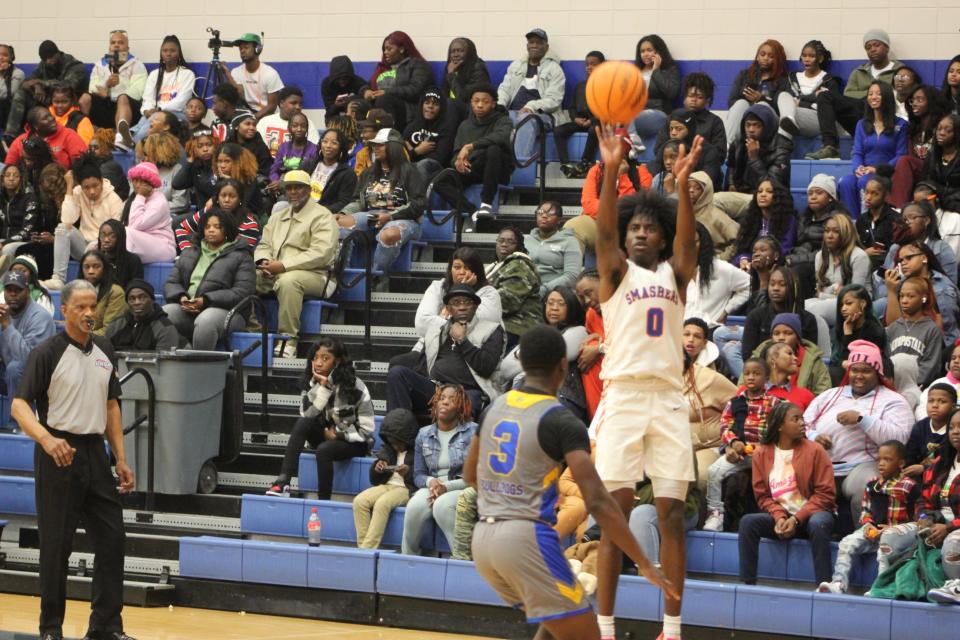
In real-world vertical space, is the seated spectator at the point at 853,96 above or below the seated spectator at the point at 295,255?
above

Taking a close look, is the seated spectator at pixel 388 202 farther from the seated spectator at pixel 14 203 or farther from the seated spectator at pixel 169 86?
the seated spectator at pixel 169 86

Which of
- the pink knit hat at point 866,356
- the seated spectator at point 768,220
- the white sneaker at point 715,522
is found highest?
the seated spectator at point 768,220

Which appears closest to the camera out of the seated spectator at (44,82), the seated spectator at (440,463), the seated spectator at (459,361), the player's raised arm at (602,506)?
the player's raised arm at (602,506)

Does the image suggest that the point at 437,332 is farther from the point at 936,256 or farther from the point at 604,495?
the point at 604,495

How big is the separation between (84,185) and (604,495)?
910 cm

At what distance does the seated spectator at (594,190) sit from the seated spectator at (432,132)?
1.71 meters

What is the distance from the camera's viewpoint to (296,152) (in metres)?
13.9

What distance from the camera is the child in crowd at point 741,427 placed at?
8.97 m

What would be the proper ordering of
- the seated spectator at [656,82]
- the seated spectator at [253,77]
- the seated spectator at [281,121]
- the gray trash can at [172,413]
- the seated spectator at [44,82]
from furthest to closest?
the seated spectator at [44,82] → the seated spectator at [253,77] → the seated spectator at [281,121] → the seated spectator at [656,82] → the gray trash can at [172,413]

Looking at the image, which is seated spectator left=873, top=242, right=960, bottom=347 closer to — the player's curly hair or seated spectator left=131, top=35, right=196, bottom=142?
the player's curly hair

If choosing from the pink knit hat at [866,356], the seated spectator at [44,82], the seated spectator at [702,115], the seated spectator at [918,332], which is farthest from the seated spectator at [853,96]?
the seated spectator at [44,82]

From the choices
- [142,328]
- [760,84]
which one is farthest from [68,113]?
[760,84]

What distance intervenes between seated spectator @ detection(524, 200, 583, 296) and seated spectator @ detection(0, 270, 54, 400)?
3716mm

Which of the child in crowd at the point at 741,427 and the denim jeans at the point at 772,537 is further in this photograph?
the child in crowd at the point at 741,427
